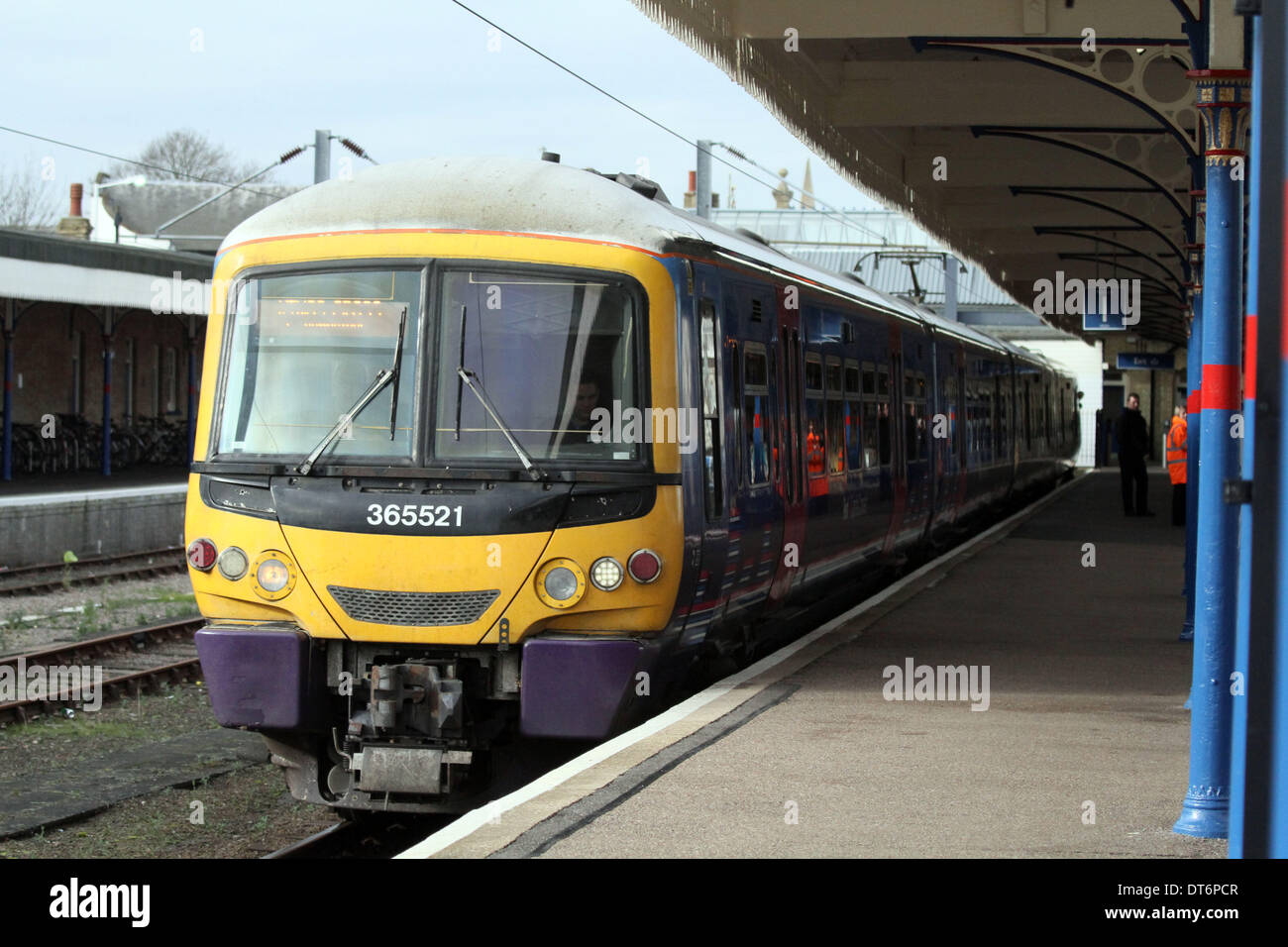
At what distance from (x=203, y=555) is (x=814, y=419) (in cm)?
505

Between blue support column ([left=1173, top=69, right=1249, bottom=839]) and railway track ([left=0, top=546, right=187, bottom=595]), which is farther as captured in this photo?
railway track ([left=0, top=546, right=187, bottom=595])

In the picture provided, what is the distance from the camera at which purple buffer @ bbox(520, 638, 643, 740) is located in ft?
25.3

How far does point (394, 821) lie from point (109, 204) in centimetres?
5706

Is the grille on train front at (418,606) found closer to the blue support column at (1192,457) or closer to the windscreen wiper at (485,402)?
the windscreen wiper at (485,402)

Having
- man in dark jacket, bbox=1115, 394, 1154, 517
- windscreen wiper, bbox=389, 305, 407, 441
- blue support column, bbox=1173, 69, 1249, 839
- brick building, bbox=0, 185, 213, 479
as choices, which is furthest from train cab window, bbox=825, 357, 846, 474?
brick building, bbox=0, 185, 213, 479

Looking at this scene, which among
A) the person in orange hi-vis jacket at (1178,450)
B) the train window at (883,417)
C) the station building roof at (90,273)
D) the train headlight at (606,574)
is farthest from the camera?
the station building roof at (90,273)

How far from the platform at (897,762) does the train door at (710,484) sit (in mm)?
506

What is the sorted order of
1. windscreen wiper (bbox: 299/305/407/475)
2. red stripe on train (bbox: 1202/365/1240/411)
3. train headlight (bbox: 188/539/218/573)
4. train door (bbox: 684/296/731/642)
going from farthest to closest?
train door (bbox: 684/296/731/642) → train headlight (bbox: 188/539/218/573) → windscreen wiper (bbox: 299/305/407/475) → red stripe on train (bbox: 1202/365/1240/411)

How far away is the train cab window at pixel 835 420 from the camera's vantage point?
12.5 metres

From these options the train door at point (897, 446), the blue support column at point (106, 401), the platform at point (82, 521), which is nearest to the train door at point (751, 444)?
the train door at point (897, 446)

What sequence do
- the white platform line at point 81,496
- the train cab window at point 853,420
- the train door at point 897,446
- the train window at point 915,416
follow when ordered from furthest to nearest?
the white platform line at point 81,496
the train window at point 915,416
the train door at point 897,446
the train cab window at point 853,420

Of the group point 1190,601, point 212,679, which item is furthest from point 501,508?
point 1190,601

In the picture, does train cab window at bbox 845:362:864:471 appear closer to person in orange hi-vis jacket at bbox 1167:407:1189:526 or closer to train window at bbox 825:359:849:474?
train window at bbox 825:359:849:474

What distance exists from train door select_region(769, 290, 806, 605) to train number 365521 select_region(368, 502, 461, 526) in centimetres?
318
